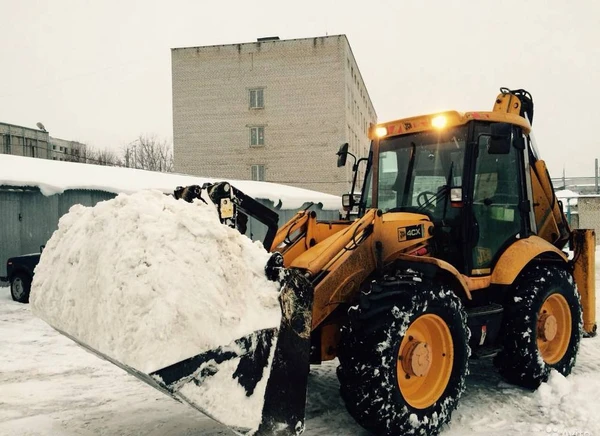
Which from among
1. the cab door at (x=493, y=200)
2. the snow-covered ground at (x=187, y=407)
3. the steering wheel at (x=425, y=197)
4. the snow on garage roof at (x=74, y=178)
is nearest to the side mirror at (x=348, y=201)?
the steering wheel at (x=425, y=197)

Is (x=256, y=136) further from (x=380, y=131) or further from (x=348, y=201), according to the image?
(x=380, y=131)

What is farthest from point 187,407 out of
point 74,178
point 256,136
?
point 256,136

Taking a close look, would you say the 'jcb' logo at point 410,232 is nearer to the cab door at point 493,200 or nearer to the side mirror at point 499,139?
the cab door at point 493,200

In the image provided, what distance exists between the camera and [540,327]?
5.16m

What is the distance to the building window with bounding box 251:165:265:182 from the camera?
117 ft

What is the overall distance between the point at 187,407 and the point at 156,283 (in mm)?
2179

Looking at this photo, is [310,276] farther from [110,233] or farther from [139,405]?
[139,405]

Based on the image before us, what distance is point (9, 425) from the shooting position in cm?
441

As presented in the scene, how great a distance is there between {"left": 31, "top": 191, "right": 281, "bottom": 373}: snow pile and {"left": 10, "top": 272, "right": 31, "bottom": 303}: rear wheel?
8.78m

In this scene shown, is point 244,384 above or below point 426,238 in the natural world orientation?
below

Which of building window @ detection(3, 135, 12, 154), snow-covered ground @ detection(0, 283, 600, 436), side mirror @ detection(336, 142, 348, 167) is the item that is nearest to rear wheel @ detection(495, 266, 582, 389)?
snow-covered ground @ detection(0, 283, 600, 436)

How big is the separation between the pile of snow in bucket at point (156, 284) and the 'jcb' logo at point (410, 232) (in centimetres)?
145

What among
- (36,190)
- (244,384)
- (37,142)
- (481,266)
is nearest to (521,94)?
(481,266)

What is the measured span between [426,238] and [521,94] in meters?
2.49
